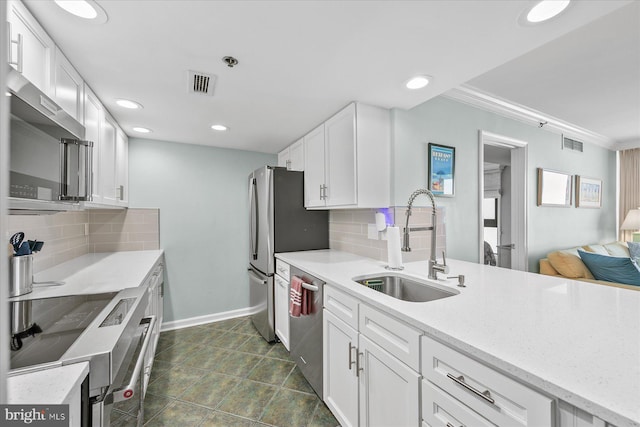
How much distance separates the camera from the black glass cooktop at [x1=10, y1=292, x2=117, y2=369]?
0.82m

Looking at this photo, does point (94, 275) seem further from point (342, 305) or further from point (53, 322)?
point (342, 305)

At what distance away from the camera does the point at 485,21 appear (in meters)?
1.17

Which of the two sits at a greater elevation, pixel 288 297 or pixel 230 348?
pixel 288 297

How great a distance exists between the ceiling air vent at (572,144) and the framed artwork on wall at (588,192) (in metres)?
0.41

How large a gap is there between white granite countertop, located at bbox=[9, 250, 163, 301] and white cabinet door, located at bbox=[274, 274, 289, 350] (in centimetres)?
110

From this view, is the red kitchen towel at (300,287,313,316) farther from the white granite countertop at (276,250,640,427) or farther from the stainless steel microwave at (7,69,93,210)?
the stainless steel microwave at (7,69,93,210)

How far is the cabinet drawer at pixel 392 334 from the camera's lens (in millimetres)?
1036

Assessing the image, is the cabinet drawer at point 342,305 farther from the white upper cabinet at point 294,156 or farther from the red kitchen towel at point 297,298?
the white upper cabinet at point 294,156

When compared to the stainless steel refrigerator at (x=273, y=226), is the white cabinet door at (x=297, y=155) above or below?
above

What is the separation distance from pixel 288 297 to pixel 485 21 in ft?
7.36

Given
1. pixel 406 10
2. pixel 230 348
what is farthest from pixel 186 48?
pixel 230 348

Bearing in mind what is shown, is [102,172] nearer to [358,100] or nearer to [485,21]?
[358,100]

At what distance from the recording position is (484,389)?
79cm

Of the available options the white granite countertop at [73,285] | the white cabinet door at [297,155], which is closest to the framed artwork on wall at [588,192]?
the white cabinet door at [297,155]
